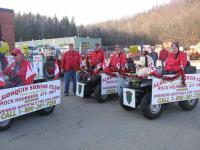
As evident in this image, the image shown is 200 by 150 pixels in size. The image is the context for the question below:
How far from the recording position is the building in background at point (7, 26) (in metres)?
24.4

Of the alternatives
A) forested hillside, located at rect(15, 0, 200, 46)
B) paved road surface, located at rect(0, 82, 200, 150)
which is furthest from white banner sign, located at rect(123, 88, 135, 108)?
forested hillside, located at rect(15, 0, 200, 46)

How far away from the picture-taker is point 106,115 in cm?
690

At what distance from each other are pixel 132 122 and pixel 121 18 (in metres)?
99.0

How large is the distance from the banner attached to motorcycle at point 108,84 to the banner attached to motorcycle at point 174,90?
211 cm

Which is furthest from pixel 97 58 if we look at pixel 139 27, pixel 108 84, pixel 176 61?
pixel 139 27

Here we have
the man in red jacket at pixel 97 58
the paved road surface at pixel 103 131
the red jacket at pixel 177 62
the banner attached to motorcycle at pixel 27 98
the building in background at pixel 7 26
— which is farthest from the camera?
the building in background at pixel 7 26

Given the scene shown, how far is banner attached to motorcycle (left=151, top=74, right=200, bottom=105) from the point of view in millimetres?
6410

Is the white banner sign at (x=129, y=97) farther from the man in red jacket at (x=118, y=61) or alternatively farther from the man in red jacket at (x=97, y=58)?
the man in red jacket at (x=97, y=58)

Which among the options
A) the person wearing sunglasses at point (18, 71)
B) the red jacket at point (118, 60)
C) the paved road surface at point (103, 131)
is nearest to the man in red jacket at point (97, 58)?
the red jacket at point (118, 60)

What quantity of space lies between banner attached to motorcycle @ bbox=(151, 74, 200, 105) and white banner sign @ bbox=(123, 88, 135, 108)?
48 centimetres

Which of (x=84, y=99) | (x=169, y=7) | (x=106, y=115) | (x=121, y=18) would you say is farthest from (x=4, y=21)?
(x=121, y=18)

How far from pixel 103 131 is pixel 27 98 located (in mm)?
1711

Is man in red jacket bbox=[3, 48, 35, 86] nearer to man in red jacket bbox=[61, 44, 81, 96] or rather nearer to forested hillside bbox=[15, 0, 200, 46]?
man in red jacket bbox=[61, 44, 81, 96]

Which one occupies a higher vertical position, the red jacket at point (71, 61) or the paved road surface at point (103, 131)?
the red jacket at point (71, 61)
